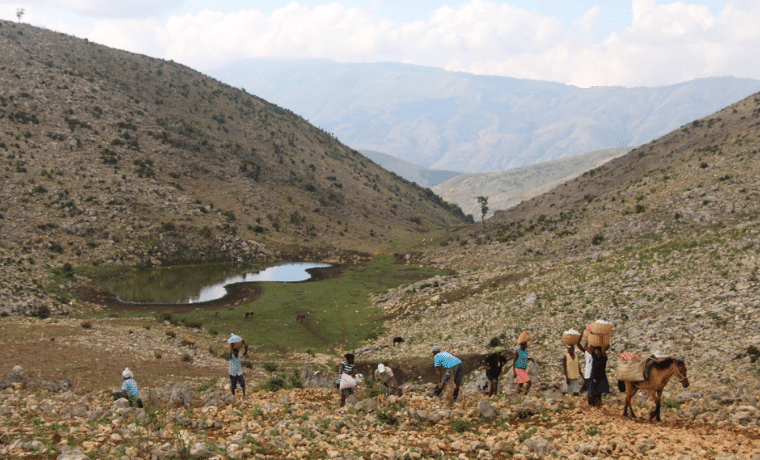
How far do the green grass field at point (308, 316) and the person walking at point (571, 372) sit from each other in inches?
960

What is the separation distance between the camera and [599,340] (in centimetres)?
1549

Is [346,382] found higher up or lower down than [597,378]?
lower down

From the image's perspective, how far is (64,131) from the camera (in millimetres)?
94500

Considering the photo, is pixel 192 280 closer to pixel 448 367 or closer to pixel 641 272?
pixel 641 272

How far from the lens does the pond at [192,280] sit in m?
59.0

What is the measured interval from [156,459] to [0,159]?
90.8 m

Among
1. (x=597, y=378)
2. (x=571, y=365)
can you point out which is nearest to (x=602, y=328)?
(x=597, y=378)

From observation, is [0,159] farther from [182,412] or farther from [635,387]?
[635,387]

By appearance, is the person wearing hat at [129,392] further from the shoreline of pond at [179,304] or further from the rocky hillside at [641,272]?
the shoreline of pond at [179,304]

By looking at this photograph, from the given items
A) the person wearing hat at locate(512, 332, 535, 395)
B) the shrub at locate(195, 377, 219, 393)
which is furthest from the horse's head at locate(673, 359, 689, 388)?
the shrub at locate(195, 377, 219, 393)

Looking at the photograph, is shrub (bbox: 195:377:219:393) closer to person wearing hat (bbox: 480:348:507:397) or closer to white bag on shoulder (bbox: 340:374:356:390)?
white bag on shoulder (bbox: 340:374:356:390)

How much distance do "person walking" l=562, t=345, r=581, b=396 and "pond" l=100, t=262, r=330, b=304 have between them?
162ft

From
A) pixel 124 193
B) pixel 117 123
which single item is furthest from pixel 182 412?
pixel 117 123

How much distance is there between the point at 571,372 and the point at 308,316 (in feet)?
119
